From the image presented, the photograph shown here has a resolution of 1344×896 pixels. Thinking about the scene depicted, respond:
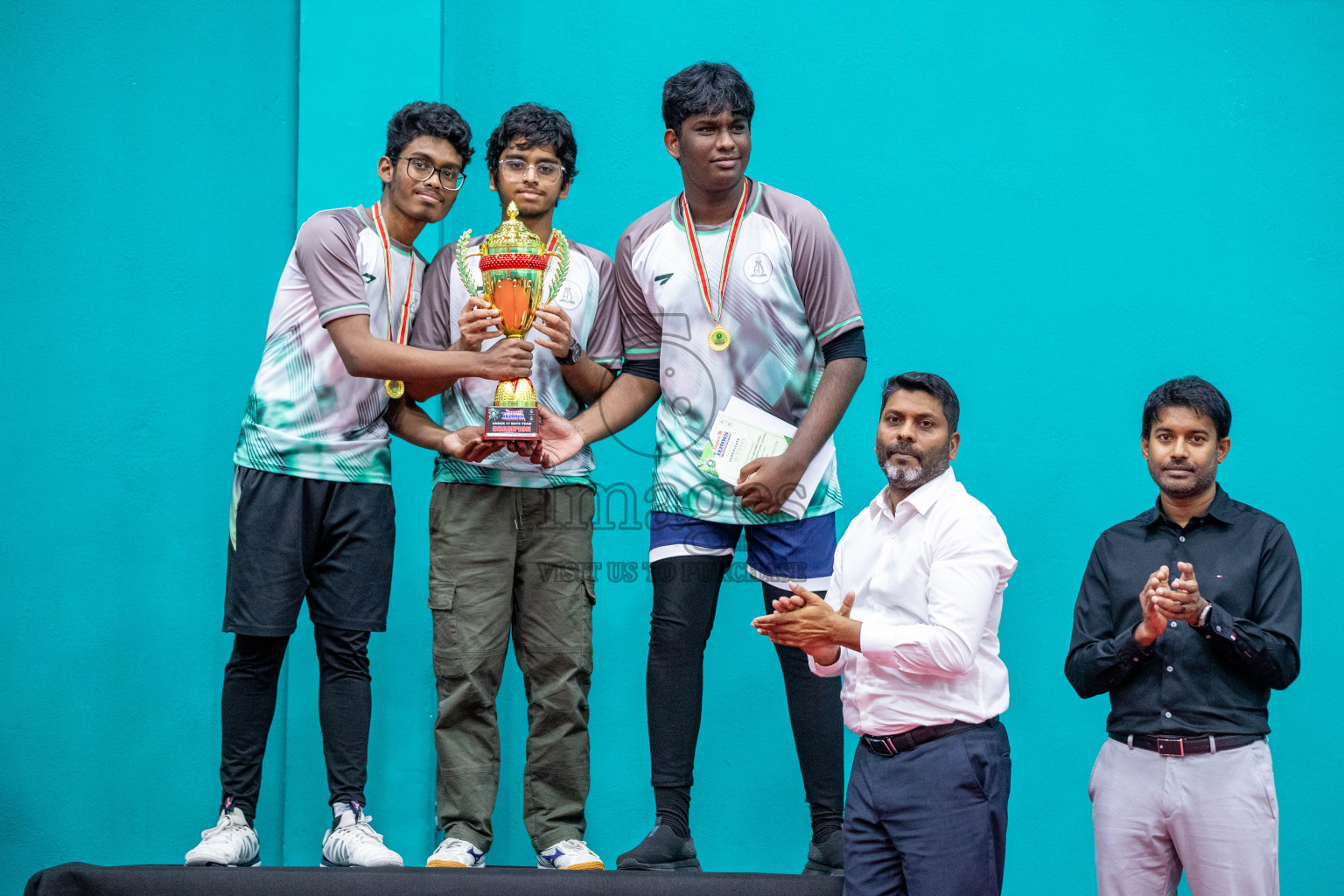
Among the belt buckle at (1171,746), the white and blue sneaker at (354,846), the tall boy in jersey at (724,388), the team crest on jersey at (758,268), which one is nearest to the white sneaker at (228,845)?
the white and blue sneaker at (354,846)

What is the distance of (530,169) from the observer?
293 cm

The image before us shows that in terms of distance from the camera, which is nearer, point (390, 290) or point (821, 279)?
point (821, 279)

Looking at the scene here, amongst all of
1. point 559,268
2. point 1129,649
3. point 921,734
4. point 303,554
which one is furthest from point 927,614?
point 303,554

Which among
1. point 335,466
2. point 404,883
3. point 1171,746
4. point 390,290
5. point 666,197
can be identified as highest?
point 666,197

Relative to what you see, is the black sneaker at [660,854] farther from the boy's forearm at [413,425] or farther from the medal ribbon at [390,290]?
the medal ribbon at [390,290]

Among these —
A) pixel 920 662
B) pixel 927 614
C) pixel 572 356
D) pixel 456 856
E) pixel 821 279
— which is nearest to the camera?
pixel 920 662

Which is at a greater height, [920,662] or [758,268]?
[758,268]

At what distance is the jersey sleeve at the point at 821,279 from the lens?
2.79m

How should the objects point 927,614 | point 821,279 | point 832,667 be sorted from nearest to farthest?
point 927,614 → point 832,667 → point 821,279

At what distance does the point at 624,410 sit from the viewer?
9.70 ft

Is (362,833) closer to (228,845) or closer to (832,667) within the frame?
(228,845)

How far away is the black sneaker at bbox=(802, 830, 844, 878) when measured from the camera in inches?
102

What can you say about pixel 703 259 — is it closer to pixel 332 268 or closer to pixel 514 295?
pixel 514 295

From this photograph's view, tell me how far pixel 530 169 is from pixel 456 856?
1713 millimetres
